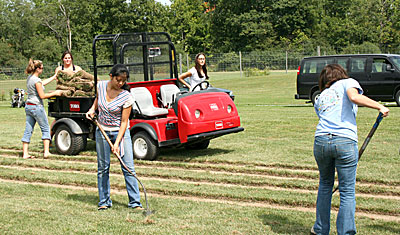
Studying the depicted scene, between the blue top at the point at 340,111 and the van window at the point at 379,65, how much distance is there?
15.1m

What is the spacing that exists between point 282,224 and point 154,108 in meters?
4.94

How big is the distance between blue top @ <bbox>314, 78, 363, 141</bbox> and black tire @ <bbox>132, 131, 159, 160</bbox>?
5118 mm

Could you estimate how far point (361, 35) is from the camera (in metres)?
62.4

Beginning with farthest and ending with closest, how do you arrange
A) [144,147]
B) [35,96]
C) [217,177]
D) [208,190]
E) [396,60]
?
1. [396,60]
2. [35,96]
3. [144,147]
4. [217,177]
5. [208,190]

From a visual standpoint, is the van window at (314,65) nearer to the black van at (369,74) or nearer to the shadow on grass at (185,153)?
the black van at (369,74)

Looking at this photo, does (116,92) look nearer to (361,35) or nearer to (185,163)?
(185,163)

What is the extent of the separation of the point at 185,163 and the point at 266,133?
383cm

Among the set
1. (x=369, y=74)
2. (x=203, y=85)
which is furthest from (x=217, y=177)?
(x=369, y=74)

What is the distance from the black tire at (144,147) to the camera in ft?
32.3

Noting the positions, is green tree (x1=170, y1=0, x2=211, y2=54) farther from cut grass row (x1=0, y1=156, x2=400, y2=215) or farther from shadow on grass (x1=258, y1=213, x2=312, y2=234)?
shadow on grass (x1=258, y1=213, x2=312, y2=234)

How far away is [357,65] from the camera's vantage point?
19812 millimetres

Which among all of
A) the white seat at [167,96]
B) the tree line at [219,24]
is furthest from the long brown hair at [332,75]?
the tree line at [219,24]

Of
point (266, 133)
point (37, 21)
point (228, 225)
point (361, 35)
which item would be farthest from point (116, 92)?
point (37, 21)

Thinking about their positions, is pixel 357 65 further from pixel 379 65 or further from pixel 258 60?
pixel 258 60
